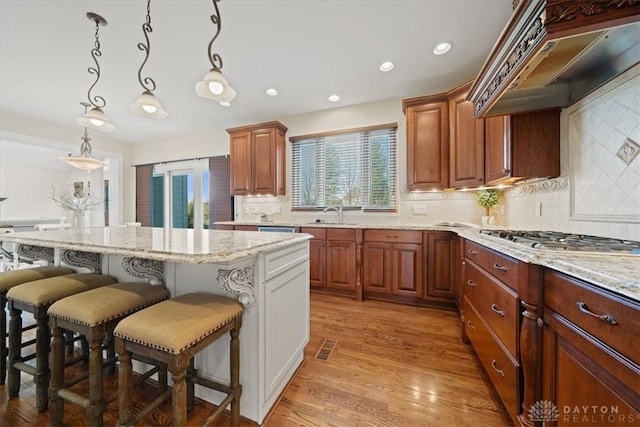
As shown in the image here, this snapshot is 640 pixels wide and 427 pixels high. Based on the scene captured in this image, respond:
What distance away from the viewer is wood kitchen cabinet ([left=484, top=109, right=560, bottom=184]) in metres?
1.77

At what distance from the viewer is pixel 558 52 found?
1152mm

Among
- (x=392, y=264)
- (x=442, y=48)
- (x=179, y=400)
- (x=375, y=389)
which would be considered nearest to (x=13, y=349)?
(x=179, y=400)

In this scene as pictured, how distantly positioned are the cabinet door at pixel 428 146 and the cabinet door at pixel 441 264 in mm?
674

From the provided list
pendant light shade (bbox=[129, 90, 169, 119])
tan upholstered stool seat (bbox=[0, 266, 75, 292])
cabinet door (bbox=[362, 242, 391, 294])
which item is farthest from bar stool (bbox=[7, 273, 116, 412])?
cabinet door (bbox=[362, 242, 391, 294])

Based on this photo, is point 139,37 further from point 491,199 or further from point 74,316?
point 491,199

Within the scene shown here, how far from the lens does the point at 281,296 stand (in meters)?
1.42

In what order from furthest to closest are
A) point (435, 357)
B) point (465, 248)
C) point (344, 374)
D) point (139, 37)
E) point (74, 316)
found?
point (139, 37) < point (465, 248) < point (435, 357) < point (344, 374) < point (74, 316)

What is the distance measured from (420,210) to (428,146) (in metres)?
0.87

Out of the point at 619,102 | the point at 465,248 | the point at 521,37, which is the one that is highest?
the point at 521,37

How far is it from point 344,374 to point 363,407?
0.28 metres

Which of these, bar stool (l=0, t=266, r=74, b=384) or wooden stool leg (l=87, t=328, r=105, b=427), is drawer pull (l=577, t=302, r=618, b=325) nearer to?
wooden stool leg (l=87, t=328, r=105, b=427)

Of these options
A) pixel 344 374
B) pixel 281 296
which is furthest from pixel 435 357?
pixel 281 296

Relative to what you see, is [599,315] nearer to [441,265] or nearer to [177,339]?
[177,339]

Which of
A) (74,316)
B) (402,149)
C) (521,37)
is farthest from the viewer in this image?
(402,149)
